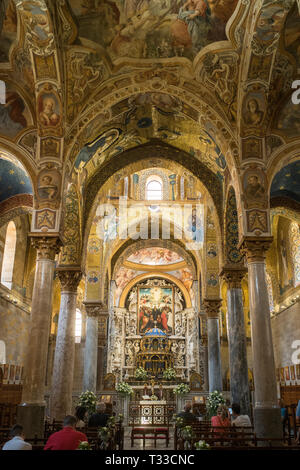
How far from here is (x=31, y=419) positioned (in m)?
9.70

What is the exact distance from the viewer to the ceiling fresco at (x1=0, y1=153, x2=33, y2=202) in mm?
14170

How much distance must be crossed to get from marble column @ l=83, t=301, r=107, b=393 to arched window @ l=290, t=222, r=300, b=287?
9419 millimetres

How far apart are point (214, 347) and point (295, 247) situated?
6.23 metres

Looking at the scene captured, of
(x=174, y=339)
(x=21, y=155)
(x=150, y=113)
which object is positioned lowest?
(x=174, y=339)

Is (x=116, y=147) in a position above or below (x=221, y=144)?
above

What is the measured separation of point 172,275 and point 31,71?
23.2 meters

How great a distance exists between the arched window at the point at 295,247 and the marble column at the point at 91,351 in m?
9.42

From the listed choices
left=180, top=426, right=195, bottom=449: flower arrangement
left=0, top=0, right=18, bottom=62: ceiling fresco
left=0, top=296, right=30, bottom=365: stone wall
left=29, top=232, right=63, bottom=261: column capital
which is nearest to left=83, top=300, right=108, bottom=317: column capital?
left=0, top=296, right=30, bottom=365: stone wall

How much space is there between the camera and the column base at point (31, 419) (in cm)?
959

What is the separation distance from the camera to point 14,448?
5375mm

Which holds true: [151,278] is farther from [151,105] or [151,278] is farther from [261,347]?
[261,347]

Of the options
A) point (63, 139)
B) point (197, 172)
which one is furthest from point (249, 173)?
point (63, 139)

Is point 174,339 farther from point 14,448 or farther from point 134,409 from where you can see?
point 14,448

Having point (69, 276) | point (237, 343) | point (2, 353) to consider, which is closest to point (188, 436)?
point (237, 343)
